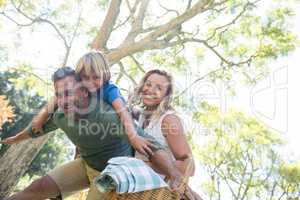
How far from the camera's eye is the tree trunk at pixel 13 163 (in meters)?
6.37

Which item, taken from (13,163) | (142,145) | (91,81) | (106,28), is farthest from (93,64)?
(106,28)

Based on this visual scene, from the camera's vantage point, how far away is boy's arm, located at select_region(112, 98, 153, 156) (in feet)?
6.29

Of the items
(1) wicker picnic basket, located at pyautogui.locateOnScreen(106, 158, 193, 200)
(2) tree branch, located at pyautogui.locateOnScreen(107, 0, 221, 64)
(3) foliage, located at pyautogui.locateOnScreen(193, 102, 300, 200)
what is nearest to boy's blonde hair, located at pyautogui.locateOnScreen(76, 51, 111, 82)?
(1) wicker picnic basket, located at pyautogui.locateOnScreen(106, 158, 193, 200)

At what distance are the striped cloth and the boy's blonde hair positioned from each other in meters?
0.64

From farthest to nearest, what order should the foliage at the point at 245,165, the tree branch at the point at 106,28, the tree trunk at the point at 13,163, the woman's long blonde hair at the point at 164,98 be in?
the foliage at the point at 245,165 < the tree branch at the point at 106,28 < the tree trunk at the point at 13,163 < the woman's long blonde hair at the point at 164,98

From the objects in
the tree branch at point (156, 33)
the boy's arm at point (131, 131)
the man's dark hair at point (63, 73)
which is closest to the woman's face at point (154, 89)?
the boy's arm at point (131, 131)

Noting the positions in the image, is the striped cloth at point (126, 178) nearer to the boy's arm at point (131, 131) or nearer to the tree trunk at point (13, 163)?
the boy's arm at point (131, 131)

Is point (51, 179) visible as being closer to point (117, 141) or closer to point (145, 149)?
point (117, 141)

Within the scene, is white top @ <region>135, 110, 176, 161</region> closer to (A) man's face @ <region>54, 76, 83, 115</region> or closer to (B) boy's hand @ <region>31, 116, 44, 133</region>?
(A) man's face @ <region>54, 76, 83, 115</region>

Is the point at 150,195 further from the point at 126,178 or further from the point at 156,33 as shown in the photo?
the point at 156,33

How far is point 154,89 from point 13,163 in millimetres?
4410

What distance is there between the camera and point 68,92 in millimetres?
2094

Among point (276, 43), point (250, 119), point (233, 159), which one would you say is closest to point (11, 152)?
point (276, 43)

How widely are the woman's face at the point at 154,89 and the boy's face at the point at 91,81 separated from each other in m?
0.43
